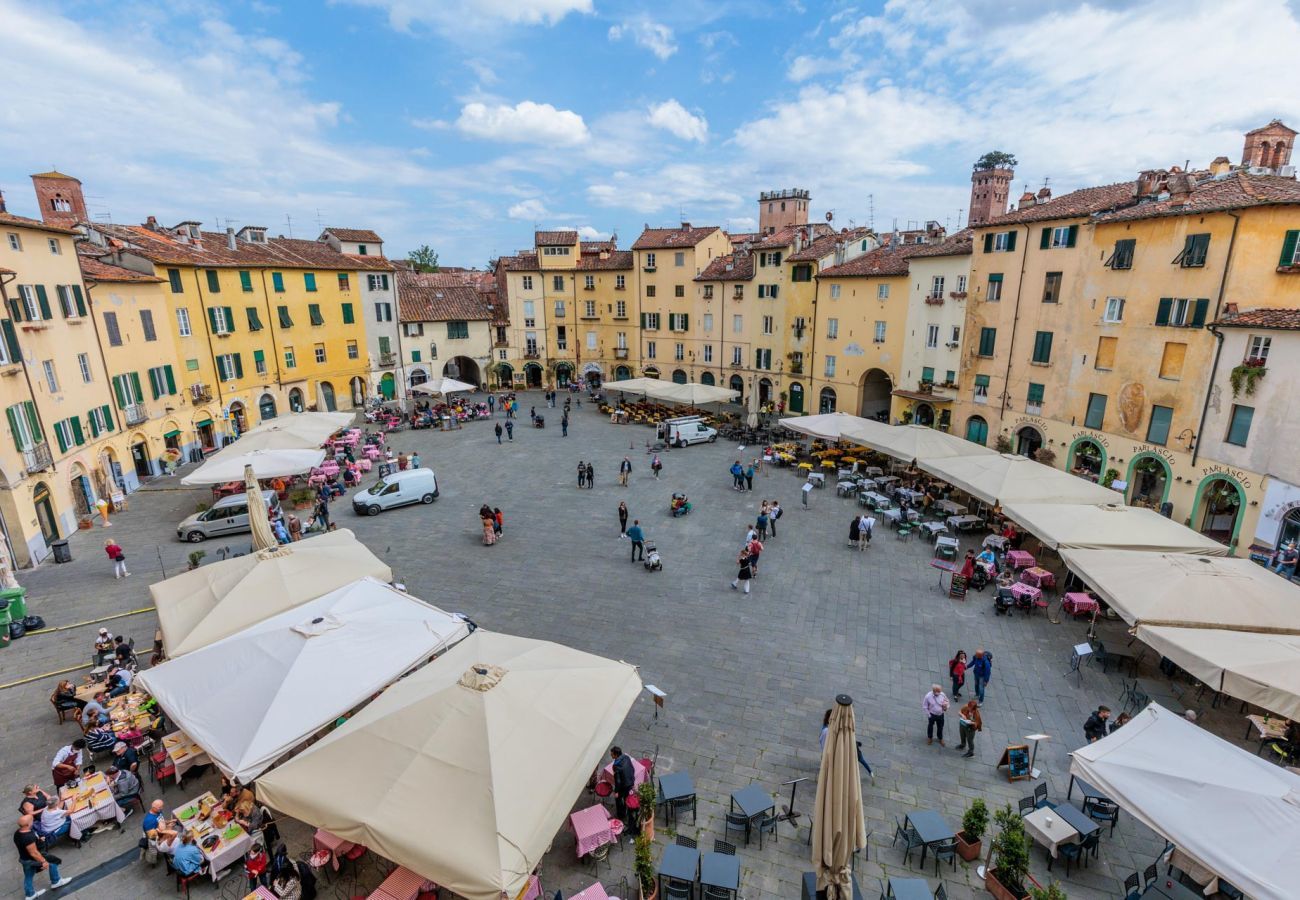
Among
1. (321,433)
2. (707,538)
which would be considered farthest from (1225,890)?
(321,433)

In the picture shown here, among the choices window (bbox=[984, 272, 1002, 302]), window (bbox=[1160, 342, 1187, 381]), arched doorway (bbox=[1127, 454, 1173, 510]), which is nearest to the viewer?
window (bbox=[1160, 342, 1187, 381])

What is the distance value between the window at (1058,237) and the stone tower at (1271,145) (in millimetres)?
6885

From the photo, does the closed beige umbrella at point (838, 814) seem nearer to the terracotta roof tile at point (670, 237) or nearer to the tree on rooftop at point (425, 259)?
the terracotta roof tile at point (670, 237)

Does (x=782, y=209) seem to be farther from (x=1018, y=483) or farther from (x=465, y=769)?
(x=465, y=769)

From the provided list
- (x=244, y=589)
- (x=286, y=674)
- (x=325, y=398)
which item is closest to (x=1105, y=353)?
(x=286, y=674)

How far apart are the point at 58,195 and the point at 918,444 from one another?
4236 centimetres

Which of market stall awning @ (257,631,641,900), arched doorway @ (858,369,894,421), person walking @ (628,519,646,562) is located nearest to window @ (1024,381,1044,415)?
arched doorway @ (858,369,894,421)

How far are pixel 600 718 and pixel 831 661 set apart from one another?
729cm

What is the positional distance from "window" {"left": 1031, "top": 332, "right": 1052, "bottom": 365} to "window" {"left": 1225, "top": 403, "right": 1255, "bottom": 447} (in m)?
7.62

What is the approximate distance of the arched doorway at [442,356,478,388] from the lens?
172 ft

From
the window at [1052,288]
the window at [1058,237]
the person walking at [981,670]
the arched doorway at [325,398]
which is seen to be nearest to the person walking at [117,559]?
the person walking at [981,670]

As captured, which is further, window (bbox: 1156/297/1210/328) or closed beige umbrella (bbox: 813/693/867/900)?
window (bbox: 1156/297/1210/328)

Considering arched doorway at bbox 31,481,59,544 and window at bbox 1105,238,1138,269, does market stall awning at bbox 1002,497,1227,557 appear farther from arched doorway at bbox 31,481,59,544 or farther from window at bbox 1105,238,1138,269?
arched doorway at bbox 31,481,59,544

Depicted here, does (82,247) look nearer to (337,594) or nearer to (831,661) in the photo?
(337,594)
